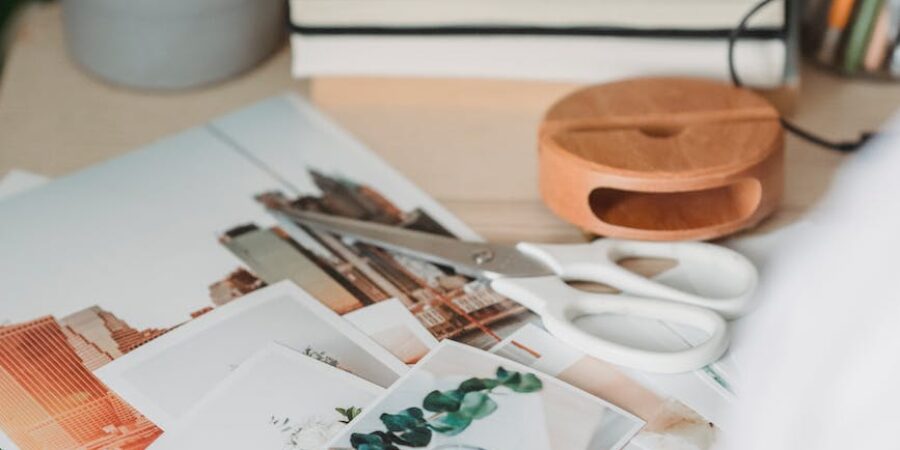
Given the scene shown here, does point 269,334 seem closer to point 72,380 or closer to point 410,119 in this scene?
point 72,380

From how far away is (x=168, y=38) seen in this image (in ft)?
2.12

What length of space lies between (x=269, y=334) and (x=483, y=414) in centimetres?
11

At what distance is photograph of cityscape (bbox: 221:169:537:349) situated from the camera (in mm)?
514

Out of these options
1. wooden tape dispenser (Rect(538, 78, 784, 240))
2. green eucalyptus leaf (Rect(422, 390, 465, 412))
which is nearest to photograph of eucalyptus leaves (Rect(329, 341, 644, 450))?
green eucalyptus leaf (Rect(422, 390, 465, 412))

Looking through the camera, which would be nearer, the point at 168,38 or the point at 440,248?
the point at 440,248

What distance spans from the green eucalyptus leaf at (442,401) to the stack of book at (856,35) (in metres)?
0.35

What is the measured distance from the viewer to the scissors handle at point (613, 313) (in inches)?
18.8

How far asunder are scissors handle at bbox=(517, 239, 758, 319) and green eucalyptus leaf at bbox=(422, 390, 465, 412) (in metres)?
0.09

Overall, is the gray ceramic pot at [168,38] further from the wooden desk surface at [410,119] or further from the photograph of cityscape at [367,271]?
the photograph of cityscape at [367,271]

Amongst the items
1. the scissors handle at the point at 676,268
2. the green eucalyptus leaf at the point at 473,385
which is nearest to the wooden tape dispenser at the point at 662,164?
the scissors handle at the point at 676,268

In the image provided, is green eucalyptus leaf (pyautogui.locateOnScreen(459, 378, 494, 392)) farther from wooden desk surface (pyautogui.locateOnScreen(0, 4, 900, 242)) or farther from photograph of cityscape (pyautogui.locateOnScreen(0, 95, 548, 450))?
wooden desk surface (pyautogui.locateOnScreen(0, 4, 900, 242))

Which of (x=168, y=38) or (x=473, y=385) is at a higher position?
(x=168, y=38)

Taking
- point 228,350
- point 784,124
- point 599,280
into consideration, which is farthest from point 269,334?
point 784,124

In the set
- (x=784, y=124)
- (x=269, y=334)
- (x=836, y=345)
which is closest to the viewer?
(x=836, y=345)
